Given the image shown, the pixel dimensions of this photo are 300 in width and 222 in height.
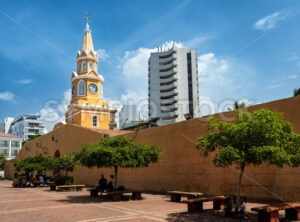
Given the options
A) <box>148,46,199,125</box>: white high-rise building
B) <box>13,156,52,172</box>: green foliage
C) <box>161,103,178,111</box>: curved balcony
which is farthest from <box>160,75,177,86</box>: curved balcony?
<box>13,156,52,172</box>: green foliage

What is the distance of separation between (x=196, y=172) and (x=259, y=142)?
8145 millimetres

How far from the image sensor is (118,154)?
1371 cm

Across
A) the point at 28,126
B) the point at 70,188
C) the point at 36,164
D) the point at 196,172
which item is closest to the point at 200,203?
the point at 196,172

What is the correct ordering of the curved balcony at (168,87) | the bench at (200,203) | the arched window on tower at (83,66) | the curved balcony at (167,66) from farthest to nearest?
the curved balcony at (167,66) < the curved balcony at (168,87) < the arched window on tower at (83,66) < the bench at (200,203)

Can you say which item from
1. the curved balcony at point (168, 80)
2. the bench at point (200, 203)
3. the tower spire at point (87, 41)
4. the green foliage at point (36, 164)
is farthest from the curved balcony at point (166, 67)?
the bench at point (200, 203)

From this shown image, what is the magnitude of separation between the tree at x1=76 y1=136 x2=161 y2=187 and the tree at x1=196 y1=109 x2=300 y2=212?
223 inches

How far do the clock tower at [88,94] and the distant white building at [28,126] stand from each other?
3309 inches

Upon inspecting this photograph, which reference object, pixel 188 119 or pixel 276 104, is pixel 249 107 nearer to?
pixel 276 104

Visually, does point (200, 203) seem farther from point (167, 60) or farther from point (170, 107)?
point (167, 60)

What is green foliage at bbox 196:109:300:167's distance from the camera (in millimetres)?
8188

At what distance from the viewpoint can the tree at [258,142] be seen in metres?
8.19

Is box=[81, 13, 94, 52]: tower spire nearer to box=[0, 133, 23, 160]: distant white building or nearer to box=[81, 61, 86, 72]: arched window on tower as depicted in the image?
box=[81, 61, 86, 72]: arched window on tower

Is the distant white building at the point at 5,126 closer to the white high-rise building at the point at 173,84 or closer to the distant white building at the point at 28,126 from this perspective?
the distant white building at the point at 28,126

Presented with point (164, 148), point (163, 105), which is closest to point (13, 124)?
point (163, 105)
